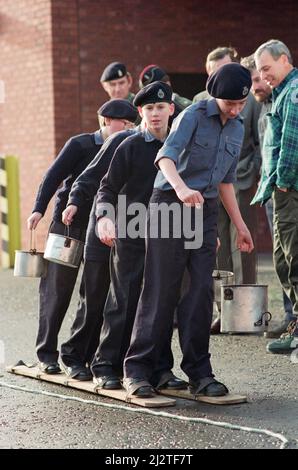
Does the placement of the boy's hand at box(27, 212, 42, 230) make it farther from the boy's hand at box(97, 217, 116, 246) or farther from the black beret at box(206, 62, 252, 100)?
the black beret at box(206, 62, 252, 100)

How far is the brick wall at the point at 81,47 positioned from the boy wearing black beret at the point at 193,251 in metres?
8.23

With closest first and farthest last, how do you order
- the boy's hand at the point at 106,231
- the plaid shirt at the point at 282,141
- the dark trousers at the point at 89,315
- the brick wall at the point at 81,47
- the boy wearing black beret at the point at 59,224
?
the boy's hand at the point at 106,231, the dark trousers at the point at 89,315, the boy wearing black beret at the point at 59,224, the plaid shirt at the point at 282,141, the brick wall at the point at 81,47

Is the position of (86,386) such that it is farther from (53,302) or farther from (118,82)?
(118,82)

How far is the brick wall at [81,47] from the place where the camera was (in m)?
14.9

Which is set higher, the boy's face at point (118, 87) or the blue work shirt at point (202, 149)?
the boy's face at point (118, 87)

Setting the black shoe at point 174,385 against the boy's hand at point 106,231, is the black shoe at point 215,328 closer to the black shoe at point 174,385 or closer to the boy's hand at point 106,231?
the black shoe at point 174,385

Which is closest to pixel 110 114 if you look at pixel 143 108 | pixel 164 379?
pixel 143 108

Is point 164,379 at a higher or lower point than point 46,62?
lower

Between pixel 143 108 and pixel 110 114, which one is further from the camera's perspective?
pixel 110 114

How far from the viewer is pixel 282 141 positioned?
8.14 meters

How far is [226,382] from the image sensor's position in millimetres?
7426

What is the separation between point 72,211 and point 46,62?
7.77 meters

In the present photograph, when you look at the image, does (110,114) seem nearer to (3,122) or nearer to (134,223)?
(134,223)

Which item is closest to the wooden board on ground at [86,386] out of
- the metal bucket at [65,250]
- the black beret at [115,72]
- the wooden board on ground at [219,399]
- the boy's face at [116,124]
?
the wooden board on ground at [219,399]
